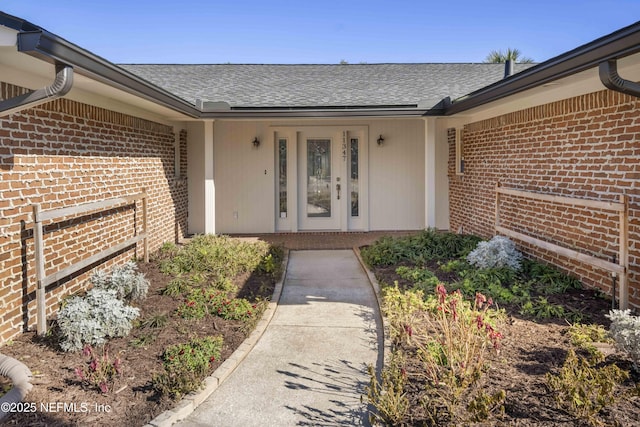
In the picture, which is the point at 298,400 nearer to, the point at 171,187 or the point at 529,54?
the point at 171,187

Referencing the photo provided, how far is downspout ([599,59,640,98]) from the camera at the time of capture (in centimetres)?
404

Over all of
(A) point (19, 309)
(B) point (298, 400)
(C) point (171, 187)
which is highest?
(C) point (171, 187)

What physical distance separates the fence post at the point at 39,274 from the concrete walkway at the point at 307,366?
6.29 ft

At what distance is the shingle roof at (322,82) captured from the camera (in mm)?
9398

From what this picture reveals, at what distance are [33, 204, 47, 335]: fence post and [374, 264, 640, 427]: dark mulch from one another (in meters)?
3.33

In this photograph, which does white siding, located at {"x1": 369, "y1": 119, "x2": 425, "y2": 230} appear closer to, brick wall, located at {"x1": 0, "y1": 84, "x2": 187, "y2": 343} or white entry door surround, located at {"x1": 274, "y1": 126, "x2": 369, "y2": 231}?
white entry door surround, located at {"x1": 274, "y1": 126, "x2": 369, "y2": 231}

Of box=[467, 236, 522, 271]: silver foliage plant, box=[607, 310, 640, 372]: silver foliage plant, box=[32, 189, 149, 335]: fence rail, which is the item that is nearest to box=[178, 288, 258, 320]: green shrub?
box=[32, 189, 149, 335]: fence rail

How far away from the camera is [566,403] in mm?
3104

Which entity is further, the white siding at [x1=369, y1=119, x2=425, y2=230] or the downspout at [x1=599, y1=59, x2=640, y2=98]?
the white siding at [x1=369, y1=119, x2=425, y2=230]

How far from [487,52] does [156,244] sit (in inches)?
778

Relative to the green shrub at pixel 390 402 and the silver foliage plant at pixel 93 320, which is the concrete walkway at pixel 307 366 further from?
the silver foliage plant at pixel 93 320

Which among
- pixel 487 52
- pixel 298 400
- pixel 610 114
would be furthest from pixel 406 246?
pixel 487 52

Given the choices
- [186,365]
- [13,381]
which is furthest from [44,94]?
[186,365]

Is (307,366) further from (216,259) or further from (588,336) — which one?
(216,259)
